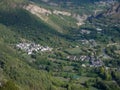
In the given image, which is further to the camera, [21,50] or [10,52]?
[21,50]

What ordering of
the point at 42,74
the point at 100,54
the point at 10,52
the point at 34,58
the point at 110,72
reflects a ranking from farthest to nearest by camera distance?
the point at 100,54 → the point at 34,58 → the point at 10,52 → the point at 110,72 → the point at 42,74

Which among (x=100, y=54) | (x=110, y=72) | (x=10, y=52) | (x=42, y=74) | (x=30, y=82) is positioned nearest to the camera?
(x=30, y=82)

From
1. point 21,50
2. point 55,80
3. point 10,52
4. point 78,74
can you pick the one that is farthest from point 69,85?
point 21,50

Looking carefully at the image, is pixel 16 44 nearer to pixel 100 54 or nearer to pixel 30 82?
pixel 100 54

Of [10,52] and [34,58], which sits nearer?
[10,52]

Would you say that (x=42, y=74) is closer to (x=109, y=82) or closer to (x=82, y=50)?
(x=109, y=82)

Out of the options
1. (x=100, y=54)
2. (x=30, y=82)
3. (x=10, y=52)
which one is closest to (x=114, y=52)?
(x=100, y=54)

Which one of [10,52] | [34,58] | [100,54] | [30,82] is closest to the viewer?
[30,82]

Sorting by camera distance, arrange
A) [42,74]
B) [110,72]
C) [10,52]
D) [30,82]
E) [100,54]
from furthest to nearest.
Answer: [100,54], [10,52], [110,72], [42,74], [30,82]
